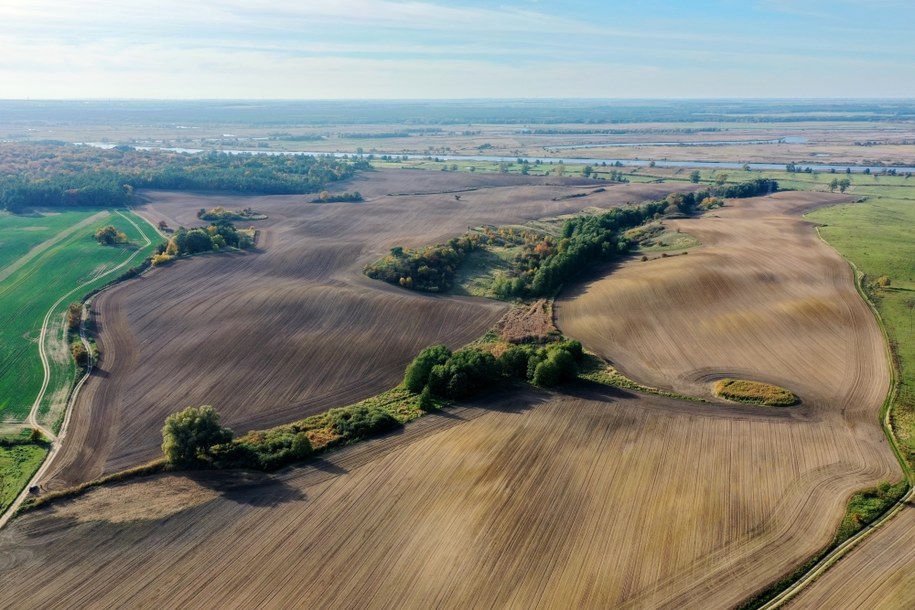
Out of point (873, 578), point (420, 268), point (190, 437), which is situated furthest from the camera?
point (420, 268)

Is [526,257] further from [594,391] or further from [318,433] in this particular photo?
[318,433]

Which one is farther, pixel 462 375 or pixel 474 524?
pixel 462 375

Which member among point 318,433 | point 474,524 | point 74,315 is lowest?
point 474,524

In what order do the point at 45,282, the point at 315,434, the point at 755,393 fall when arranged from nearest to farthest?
the point at 315,434 → the point at 755,393 → the point at 45,282

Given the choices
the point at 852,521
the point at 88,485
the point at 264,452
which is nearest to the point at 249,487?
the point at 264,452

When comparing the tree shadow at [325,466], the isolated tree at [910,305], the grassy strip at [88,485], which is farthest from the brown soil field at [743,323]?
the grassy strip at [88,485]

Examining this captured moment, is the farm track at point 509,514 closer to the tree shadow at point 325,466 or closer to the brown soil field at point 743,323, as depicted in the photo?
the tree shadow at point 325,466

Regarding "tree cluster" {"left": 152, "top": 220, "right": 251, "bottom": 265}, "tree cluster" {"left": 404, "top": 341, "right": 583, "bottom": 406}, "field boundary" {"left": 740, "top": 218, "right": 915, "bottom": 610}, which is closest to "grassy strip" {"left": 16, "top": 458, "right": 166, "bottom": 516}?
"tree cluster" {"left": 404, "top": 341, "right": 583, "bottom": 406}
